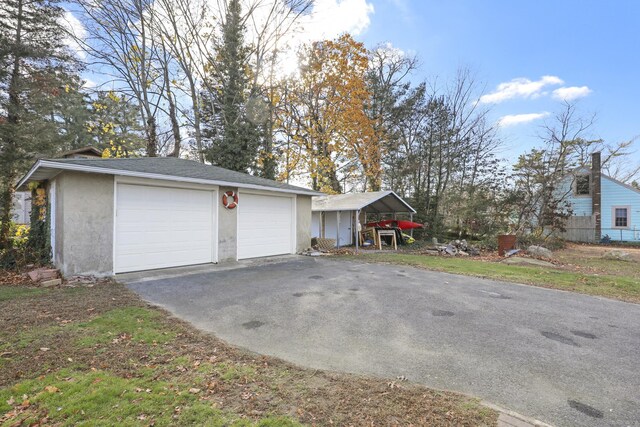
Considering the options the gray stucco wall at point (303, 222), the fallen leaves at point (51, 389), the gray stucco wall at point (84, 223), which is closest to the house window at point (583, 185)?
the gray stucco wall at point (303, 222)

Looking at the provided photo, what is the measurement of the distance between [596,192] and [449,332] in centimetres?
2334

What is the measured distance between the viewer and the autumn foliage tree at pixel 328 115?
712 inches

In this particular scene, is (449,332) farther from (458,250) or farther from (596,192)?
(596,192)

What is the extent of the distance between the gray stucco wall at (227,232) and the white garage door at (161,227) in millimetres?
241

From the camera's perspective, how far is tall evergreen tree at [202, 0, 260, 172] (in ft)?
51.7

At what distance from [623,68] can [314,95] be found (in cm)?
1522

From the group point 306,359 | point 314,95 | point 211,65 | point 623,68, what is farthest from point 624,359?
point 211,65

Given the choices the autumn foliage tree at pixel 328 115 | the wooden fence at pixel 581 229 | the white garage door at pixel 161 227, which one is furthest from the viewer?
the wooden fence at pixel 581 229

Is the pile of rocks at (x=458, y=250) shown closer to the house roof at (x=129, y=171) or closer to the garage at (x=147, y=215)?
the garage at (x=147, y=215)

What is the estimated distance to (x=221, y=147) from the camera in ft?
51.6

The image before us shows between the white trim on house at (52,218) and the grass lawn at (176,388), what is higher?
the white trim on house at (52,218)

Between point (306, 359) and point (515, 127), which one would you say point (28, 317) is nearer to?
point (306, 359)

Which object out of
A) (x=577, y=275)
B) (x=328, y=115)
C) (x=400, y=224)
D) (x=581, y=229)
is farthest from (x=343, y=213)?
(x=581, y=229)

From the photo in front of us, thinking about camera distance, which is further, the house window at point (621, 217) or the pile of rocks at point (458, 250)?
the house window at point (621, 217)
